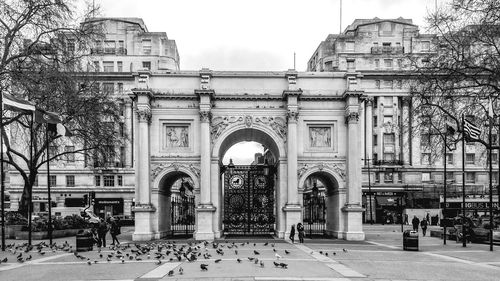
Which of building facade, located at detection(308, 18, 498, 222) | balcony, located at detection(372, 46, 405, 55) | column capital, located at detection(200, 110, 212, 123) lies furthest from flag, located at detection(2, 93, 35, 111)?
balcony, located at detection(372, 46, 405, 55)

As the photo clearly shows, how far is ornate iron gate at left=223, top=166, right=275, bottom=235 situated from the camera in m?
40.3

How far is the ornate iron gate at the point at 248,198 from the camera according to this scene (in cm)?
4028

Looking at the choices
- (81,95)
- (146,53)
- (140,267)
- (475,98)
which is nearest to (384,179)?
(146,53)

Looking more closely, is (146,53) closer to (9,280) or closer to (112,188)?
(112,188)

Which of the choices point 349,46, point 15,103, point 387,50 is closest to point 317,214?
point 15,103

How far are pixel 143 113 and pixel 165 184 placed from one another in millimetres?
5686

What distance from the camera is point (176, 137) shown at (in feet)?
123

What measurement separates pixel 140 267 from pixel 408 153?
60.8 metres

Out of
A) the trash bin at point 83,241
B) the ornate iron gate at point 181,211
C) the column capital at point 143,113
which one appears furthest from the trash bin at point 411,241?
the column capital at point 143,113

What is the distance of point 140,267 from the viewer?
1920cm

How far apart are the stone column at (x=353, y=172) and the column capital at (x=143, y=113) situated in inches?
503

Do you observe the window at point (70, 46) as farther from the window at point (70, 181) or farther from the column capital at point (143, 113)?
the window at point (70, 181)

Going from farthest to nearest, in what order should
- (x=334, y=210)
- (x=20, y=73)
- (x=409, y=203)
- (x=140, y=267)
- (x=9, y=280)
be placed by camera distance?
(x=409, y=203) < (x=334, y=210) < (x=20, y=73) < (x=140, y=267) < (x=9, y=280)

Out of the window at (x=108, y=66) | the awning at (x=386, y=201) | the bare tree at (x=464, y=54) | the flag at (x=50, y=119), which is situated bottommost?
the awning at (x=386, y=201)
